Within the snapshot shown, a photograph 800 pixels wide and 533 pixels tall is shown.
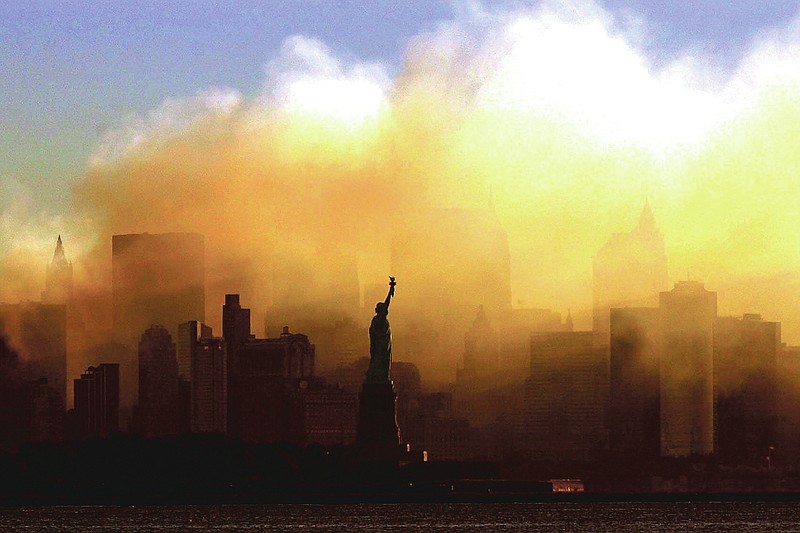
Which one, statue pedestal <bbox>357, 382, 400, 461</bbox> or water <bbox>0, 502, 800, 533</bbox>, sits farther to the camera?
statue pedestal <bbox>357, 382, 400, 461</bbox>

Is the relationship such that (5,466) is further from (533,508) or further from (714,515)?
(714,515)

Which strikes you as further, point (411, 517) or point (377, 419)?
point (377, 419)

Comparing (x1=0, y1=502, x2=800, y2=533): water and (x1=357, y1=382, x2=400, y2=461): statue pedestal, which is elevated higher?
(x1=357, y1=382, x2=400, y2=461): statue pedestal

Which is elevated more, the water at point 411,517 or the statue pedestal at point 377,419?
the statue pedestal at point 377,419

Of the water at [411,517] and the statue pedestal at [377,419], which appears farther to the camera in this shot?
the statue pedestal at [377,419]
